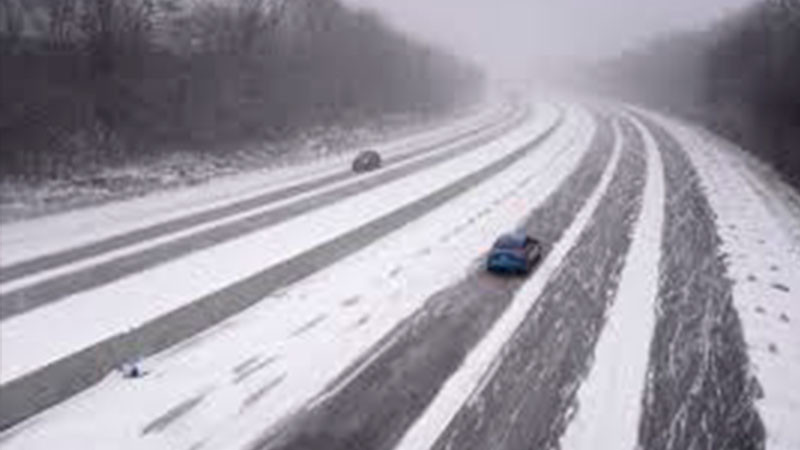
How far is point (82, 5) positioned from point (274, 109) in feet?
37.0

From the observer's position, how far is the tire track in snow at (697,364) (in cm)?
1053

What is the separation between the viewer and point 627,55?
98.5 meters

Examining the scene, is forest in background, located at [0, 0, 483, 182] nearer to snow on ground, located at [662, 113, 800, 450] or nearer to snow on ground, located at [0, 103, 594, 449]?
snow on ground, located at [0, 103, 594, 449]

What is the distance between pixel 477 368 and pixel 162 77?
22.5 metres

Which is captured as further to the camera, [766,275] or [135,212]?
[135,212]

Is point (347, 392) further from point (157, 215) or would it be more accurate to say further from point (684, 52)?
point (684, 52)

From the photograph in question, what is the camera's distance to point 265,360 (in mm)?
12625

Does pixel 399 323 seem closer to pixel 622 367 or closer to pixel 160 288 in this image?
pixel 622 367

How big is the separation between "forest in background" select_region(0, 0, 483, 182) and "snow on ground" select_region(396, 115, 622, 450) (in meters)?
16.9

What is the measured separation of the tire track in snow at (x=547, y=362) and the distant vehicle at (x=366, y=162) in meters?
13.2

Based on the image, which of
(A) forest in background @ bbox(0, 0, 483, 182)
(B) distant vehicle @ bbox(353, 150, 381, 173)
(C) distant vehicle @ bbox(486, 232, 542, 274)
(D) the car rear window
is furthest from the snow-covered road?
(B) distant vehicle @ bbox(353, 150, 381, 173)

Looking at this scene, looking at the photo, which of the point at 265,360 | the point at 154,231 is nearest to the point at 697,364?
the point at 265,360

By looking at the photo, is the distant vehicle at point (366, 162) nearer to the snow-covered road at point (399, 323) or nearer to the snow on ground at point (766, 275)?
the snow-covered road at point (399, 323)

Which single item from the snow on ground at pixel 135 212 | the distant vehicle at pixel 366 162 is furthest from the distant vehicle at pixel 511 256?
the distant vehicle at pixel 366 162
